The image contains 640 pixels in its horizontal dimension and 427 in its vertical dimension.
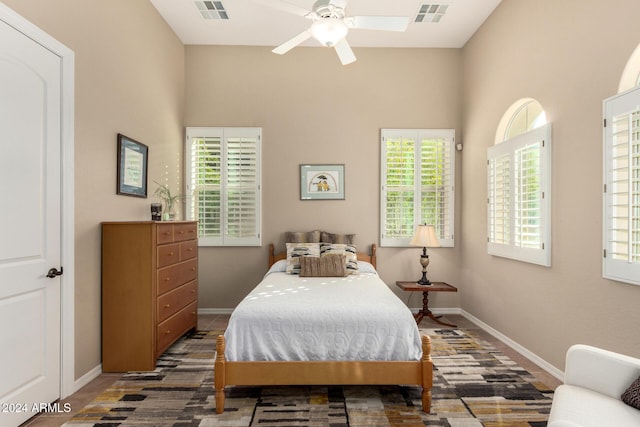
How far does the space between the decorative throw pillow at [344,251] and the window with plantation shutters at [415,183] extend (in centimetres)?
60

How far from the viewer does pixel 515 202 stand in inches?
142

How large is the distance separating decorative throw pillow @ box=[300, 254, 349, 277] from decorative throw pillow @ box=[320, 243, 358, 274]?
20 centimetres

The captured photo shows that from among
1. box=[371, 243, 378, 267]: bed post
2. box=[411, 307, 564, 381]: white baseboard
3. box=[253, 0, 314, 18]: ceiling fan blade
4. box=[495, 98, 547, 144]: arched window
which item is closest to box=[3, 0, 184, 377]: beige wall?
box=[253, 0, 314, 18]: ceiling fan blade

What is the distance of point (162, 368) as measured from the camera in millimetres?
3121

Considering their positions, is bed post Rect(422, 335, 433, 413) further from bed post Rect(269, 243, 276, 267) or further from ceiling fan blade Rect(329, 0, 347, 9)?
bed post Rect(269, 243, 276, 267)

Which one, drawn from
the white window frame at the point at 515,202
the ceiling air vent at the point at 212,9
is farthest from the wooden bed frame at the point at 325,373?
the ceiling air vent at the point at 212,9

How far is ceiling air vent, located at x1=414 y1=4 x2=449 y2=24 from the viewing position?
3.94 meters

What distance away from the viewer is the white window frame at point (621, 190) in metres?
2.26

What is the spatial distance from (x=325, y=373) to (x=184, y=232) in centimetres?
216

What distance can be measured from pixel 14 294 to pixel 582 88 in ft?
14.1

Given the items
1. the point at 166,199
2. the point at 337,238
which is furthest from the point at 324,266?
the point at 166,199

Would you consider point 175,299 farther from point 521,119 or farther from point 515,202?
point 521,119

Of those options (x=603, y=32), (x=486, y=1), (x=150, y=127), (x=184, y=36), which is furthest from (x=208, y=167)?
(x=603, y=32)

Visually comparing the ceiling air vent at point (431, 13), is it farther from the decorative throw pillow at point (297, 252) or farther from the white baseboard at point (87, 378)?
the white baseboard at point (87, 378)
